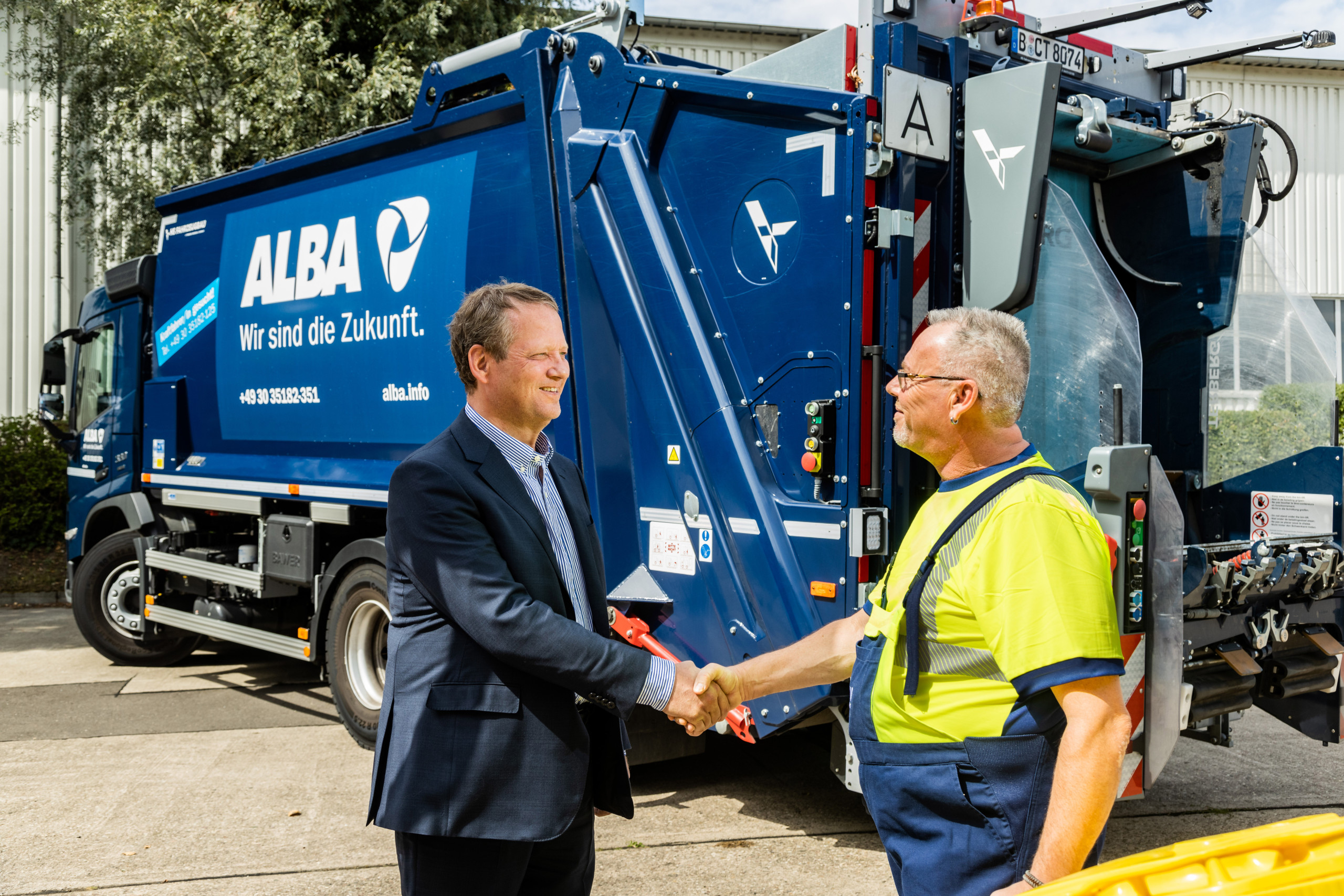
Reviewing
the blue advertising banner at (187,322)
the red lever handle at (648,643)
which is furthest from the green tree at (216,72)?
the red lever handle at (648,643)

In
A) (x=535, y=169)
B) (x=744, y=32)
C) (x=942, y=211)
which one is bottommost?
(x=942, y=211)

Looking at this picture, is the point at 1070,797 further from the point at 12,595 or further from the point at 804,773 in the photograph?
the point at 12,595

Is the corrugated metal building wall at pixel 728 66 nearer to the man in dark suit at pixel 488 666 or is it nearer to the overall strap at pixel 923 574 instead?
the man in dark suit at pixel 488 666

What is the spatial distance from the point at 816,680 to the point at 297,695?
5078 millimetres

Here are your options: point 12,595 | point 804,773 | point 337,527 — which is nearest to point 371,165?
point 337,527

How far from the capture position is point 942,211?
3959 millimetres

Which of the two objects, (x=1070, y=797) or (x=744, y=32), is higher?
(x=744, y=32)

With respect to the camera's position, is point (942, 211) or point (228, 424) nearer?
point (942, 211)

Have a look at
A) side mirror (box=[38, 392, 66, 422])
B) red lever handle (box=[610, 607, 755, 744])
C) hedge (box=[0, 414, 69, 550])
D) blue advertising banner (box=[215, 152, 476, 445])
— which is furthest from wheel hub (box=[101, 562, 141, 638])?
hedge (box=[0, 414, 69, 550])

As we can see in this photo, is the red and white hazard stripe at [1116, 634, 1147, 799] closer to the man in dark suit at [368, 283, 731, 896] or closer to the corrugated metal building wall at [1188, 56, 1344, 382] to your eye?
the man in dark suit at [368, 283, 731, 896]

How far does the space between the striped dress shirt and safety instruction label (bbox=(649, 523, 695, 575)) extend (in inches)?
69.7

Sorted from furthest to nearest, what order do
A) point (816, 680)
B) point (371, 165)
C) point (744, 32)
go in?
point (744, 32)
point (371, 165)
point (816, 680)

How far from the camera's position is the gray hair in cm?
212

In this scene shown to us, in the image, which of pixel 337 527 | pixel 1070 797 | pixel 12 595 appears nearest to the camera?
pixel 1070 797
